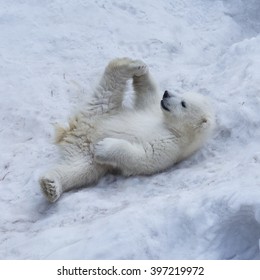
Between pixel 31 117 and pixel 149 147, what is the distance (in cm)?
160

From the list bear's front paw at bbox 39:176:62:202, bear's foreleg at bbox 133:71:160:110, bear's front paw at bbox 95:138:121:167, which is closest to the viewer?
bear's front paw at bbox 39:176:62:202

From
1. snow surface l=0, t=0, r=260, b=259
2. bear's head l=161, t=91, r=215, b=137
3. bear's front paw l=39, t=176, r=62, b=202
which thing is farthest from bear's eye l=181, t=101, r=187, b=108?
bear's front paw l=39, t=176, r=62, b=202

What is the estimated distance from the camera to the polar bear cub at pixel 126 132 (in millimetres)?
5430

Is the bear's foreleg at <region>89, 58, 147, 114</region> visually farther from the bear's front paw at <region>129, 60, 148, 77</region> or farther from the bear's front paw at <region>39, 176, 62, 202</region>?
the bear's front paw at <region>39, 176, 62, 202</region>

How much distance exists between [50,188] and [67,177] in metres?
0.32

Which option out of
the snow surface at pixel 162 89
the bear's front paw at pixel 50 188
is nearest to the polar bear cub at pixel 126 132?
the bear's front paw at pixel 50 188

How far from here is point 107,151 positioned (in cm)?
540

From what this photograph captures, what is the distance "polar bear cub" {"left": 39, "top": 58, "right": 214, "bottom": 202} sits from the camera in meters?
5.43

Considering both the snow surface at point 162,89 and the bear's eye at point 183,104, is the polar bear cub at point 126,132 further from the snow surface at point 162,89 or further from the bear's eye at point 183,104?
the snow surface at point 162,89

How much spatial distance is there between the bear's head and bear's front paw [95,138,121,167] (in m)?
0.67

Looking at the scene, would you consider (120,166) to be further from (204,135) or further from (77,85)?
(77,85)

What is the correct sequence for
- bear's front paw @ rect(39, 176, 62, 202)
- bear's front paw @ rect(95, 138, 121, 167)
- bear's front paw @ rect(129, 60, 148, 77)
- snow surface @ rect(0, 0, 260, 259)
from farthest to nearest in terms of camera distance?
bear's front paw @ rect(129, 60, 148, 77)
bear's front paw @ rect(95, 138, 121, 167)
bear's front paw @ rect(39, 176, 62, 202)
snow surface @ rect(0, 0, 260, 259)

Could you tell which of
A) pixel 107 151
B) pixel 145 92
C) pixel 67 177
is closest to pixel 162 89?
pixel 145 92
